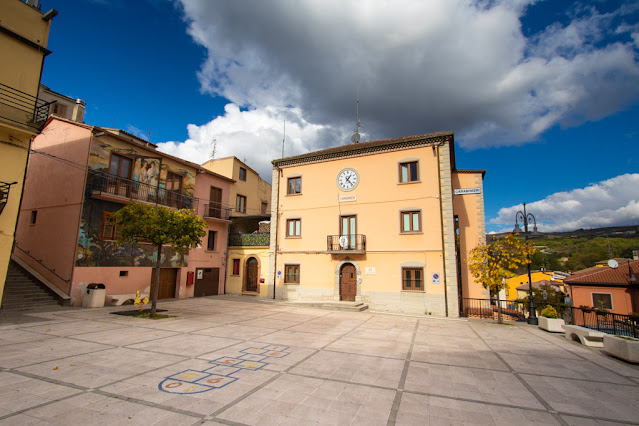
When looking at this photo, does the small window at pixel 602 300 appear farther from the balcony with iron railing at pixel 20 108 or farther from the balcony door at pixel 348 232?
the balcony with iron railing at pixel 20 108

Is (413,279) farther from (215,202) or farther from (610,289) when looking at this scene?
(610,289)

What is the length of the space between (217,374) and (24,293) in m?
14.1

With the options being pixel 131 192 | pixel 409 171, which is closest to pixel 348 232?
pixel 409 171

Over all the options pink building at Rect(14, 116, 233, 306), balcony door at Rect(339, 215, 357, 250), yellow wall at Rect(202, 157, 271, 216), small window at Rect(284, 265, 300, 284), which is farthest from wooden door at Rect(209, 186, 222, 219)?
balcony door at Rect(339, 215, 357, 250)

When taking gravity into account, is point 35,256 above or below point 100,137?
below

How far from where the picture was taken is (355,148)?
1969cm

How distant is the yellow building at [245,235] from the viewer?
22828mm

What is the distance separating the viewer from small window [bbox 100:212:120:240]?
15727 millimetres

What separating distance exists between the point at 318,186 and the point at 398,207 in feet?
18.7

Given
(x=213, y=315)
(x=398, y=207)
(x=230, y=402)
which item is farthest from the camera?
(x=398, y=207)

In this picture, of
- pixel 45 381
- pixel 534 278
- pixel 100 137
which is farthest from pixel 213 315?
pixel 534 278

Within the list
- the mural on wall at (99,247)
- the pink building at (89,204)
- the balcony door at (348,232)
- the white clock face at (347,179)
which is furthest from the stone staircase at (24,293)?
the white clock face at (347,179)

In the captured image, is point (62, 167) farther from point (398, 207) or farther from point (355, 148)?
point (398, 207)

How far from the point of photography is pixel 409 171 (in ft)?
60.3
